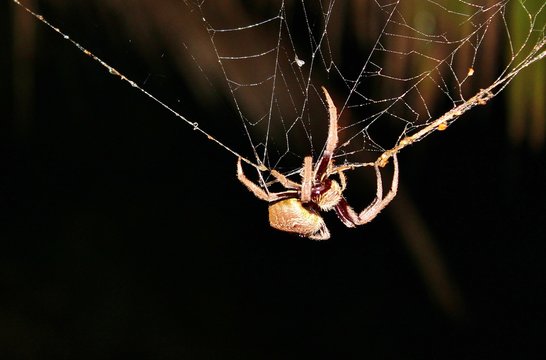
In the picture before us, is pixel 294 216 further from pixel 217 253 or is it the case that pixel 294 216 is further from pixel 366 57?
pixel 217 253

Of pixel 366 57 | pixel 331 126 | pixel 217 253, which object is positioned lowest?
pixel 331 126

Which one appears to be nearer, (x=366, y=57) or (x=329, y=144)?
(x=329, y=144)

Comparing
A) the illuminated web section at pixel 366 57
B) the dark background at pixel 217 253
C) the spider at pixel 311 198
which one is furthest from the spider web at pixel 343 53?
the dark background at pixel 217 253

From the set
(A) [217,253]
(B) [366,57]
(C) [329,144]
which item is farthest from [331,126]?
(A) [217,253]

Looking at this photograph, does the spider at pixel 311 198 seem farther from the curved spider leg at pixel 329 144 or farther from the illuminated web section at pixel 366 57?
the illuminated web section at pixel 366 57

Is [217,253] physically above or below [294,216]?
above

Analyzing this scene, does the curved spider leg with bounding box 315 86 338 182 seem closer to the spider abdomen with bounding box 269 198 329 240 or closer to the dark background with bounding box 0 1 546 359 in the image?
the spider abdomen with bounding box 269 198 329 240
